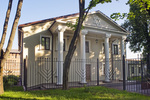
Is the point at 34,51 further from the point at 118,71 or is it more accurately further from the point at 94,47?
the point at 118,71

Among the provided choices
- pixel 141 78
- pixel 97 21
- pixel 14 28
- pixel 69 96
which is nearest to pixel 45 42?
pixel 14 28

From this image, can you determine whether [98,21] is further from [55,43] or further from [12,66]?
[12,66]

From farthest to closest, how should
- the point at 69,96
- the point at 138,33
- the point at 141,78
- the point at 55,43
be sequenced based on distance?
the point at 138,33 → the point at 55,43 → the point at 141,78 → the point at 69,96

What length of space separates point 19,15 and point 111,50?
12770 mm

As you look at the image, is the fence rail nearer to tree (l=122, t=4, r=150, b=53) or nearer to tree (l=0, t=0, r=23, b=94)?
tree (l=0, t=0, r=23, b=94)

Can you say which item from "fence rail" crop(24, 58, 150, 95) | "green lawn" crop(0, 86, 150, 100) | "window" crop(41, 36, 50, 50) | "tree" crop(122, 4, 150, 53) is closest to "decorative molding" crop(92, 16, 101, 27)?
"fence rail" crop(24, 58, 150, 95)

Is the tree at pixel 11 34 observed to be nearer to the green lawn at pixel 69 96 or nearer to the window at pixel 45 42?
the green lawn at pixel 69 96

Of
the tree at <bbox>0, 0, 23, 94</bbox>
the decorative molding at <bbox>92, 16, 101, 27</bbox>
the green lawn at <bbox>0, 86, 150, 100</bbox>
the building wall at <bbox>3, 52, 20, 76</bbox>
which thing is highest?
the decorative molding at <bbox>92, 16, 101, 27</bbox>

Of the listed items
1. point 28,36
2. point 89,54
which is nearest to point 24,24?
point 28,36

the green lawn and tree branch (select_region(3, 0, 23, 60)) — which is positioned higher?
tree branch (select_region(3, 0, 23, 60))

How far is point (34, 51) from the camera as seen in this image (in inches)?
489

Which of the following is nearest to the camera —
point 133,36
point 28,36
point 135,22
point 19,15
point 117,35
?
point 19,15

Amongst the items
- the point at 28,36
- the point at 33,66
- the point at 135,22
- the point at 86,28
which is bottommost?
the point at 33,66

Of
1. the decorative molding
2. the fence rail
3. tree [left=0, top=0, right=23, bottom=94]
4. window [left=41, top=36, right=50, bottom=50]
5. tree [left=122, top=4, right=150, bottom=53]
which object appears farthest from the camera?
tree [left=122, top=4, right=150, bottom=53]
